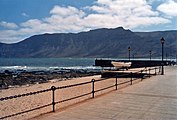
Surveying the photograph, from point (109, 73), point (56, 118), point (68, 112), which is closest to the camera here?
point (56, 118)

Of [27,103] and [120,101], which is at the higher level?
[120,101]

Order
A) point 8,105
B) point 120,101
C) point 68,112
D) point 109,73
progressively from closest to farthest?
point 68,112 → point 120,101 → point 8,105 → point 109,73

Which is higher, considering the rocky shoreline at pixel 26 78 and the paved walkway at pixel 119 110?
the paved walkway at pixel 119 110

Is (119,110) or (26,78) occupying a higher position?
(119,110)

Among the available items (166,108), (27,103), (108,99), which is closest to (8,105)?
(27,103)

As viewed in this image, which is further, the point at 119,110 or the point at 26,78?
the point at 26,78

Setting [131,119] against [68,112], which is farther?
[68,112]

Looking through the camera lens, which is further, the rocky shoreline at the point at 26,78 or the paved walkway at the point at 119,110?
the rocky shoreline at the point at 26,78

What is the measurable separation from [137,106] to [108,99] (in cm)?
171

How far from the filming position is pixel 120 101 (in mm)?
10906

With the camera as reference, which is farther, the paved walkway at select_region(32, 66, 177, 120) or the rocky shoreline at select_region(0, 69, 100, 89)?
the rocky shoreline at select_region(0, 69, 100, 89)

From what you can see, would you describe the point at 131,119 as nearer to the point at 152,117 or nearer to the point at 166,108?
the point at 152,117

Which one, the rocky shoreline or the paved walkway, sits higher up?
the paved walkway

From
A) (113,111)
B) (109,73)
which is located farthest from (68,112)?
(109,73)
